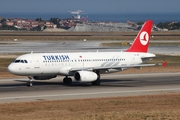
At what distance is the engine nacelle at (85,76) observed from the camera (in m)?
47.8

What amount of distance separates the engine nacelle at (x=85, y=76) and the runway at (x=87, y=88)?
74 cm

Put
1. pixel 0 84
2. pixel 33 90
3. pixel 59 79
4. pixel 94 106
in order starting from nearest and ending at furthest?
pixel 94 106, pixel 33 90, pixel 0 84, pixel 59 79

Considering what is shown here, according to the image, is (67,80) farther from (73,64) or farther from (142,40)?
(142,40)

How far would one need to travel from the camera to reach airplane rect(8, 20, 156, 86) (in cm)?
4750

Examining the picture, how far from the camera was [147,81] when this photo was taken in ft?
175

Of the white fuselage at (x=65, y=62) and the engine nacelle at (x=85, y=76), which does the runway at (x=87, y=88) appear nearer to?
the engine nacelle at (x=85, y=76)

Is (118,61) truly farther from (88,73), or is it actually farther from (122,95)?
(122,95)

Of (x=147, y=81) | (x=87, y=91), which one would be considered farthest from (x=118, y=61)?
(x=87, y=91)

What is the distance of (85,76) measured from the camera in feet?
157

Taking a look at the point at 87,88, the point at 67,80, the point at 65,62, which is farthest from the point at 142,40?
the point at 87,88

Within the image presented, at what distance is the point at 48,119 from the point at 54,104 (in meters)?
6.76

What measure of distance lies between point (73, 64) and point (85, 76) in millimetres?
2536

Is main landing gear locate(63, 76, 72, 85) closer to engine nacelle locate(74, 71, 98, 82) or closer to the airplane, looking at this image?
the airplane

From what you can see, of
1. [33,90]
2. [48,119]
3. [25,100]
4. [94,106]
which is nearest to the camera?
[48,119]
